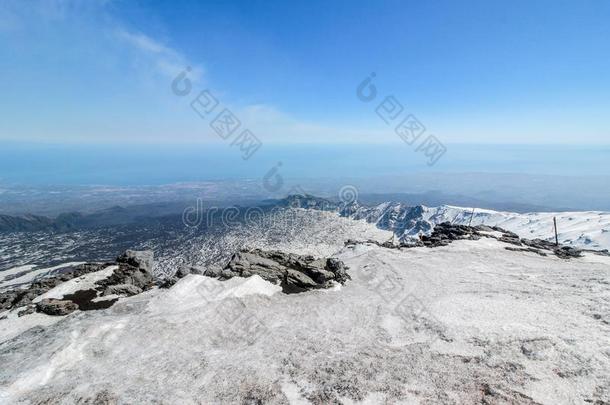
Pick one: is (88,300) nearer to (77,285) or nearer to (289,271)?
(77,285)

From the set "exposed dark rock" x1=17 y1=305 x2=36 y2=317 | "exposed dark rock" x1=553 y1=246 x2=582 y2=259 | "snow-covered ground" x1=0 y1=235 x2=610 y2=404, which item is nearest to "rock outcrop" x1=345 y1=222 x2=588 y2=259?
"exposed dark rock" x1=553 y1=246 x2=582 y2=259

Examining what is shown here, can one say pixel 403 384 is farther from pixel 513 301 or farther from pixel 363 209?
pixel 363 209

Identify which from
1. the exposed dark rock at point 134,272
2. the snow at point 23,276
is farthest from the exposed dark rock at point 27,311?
the snow at point 23,276

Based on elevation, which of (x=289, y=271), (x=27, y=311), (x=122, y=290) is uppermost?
(x=289, y=271)

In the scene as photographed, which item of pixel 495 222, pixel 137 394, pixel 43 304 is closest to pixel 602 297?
→ pixel 137 394

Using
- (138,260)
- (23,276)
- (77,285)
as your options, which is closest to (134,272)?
(138,260)

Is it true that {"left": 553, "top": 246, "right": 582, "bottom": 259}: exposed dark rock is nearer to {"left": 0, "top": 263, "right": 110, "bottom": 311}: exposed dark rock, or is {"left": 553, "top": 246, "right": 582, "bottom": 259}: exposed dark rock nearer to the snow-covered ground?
→ the snow-covered ground

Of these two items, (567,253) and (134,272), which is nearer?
(134,272)

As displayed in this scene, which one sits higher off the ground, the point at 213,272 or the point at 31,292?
the point at 213,272
